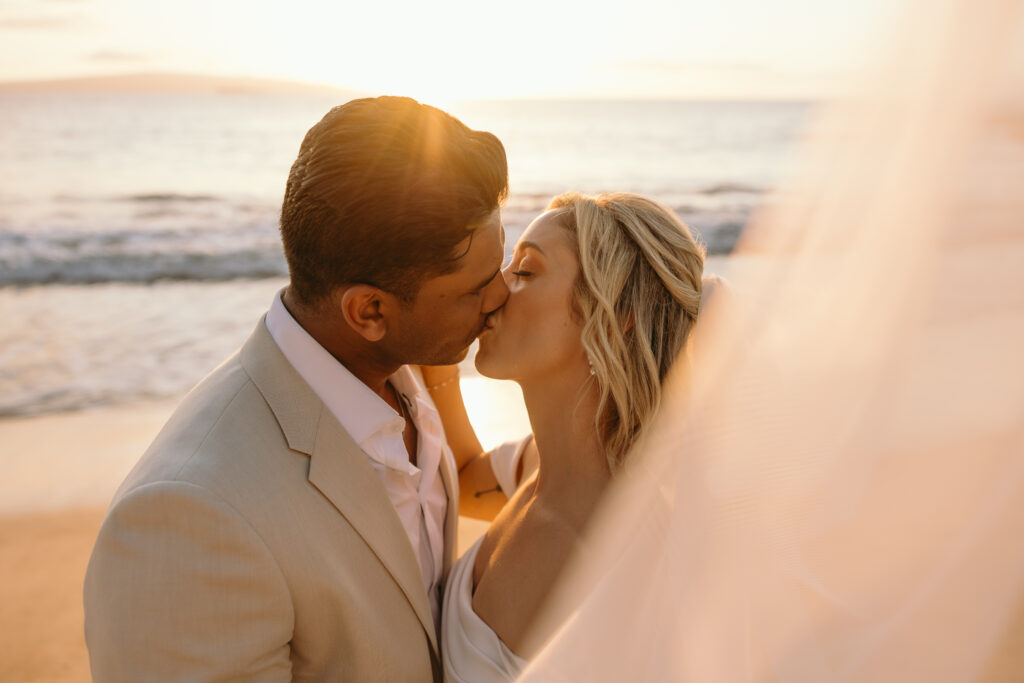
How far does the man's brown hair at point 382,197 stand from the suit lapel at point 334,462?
300 mm

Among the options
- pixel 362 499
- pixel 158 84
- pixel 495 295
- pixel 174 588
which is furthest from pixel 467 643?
pixel 158 84

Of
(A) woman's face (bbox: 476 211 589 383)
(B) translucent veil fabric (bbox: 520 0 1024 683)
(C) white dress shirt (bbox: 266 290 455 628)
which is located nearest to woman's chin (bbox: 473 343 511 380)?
(A) woman's face (bbox: 476 211 589 383)

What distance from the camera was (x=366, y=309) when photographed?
266cm

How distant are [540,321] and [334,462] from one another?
967 mm

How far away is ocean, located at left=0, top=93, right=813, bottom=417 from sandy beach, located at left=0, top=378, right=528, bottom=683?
68cm

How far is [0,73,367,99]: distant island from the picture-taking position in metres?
36.2

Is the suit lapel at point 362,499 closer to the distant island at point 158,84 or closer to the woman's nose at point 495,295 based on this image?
the woman's nose at point 495,295

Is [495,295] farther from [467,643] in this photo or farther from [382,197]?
[467,643]

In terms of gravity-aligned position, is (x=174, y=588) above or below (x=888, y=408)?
below

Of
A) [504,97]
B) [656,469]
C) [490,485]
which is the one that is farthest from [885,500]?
[504,97]

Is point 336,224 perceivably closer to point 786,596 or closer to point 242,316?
point 786,596

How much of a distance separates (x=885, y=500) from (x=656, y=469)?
1146 mm

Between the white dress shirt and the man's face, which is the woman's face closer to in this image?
the man's face

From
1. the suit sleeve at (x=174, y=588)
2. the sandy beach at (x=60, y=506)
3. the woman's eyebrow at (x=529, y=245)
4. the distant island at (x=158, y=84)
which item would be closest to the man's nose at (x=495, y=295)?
the woman's eyebrow at (x=529, y=245)
